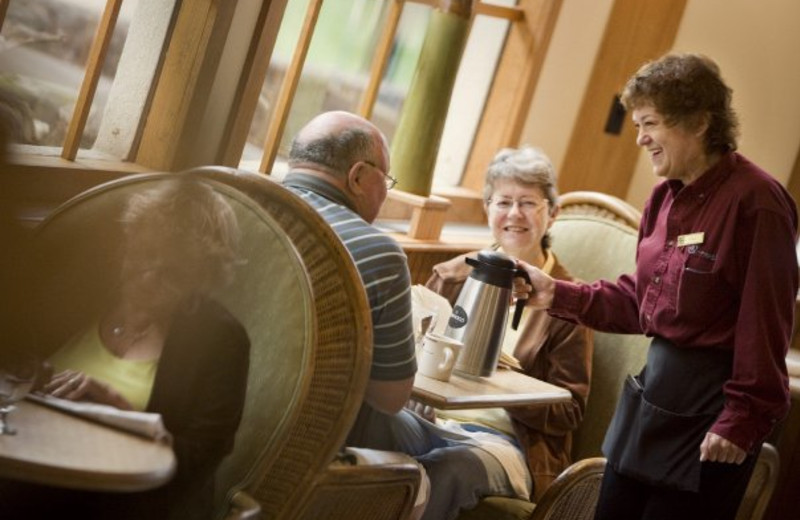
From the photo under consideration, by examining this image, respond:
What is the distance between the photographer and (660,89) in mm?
2154

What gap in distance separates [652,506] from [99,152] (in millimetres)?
1583

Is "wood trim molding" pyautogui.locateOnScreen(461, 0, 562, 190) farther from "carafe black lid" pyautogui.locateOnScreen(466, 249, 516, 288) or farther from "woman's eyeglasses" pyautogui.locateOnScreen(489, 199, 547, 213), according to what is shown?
"carafe black lid" pyautogui.locateOnScreen(466, 249, 516, 288)

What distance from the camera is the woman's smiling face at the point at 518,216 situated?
294 centimetres

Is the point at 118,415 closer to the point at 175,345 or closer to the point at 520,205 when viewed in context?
the point at 175,345

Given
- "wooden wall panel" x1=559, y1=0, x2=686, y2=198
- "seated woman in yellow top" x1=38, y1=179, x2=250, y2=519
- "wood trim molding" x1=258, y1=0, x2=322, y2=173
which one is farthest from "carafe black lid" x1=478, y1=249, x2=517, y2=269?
"wooden wall panel" x1=559, y1=0, x2=686, y2=198

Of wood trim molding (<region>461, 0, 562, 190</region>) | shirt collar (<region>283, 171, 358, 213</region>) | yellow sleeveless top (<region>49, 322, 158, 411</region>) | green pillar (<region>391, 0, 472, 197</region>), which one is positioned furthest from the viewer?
wood trim molding (<region>461, 0, 562, 190</region>)

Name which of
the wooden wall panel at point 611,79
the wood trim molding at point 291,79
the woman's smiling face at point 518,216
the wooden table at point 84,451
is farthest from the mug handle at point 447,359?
the wooden wall panel at point 611,79

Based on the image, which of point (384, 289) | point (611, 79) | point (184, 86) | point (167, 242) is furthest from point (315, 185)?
point (611, 79)

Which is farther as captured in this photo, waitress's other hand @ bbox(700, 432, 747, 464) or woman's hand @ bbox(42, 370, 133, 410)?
waitress's other hand @ bbox(700, 432, 747, 464)

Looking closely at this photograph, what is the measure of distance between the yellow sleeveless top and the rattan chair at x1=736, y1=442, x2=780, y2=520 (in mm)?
2111

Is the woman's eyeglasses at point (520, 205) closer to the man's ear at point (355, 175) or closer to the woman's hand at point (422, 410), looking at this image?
the woman's hand at point (422, 410)

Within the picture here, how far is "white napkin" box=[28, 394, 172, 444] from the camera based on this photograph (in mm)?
965

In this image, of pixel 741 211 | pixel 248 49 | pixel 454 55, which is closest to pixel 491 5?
pixel 454 55

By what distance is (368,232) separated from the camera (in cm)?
193
